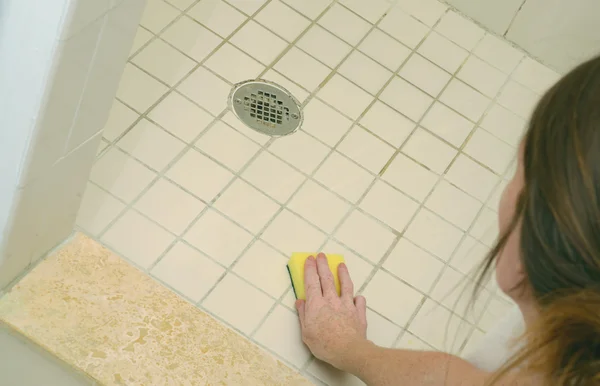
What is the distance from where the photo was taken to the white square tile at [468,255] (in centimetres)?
144

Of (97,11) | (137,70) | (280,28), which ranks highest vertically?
(97,11)

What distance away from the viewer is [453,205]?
1.54 metres

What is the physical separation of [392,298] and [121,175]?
0.62 m

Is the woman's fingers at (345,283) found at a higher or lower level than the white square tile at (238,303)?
higher

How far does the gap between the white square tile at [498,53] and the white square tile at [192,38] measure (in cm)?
80

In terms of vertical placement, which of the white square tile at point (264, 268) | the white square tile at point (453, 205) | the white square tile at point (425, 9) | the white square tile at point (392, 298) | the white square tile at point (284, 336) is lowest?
the white square tile at point (284, 336)

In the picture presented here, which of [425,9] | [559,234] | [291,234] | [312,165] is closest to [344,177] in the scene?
[312,165]

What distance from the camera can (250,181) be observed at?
4.59 ft

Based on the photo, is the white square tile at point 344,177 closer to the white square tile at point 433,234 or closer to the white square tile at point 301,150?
the white square tile at point 301,150

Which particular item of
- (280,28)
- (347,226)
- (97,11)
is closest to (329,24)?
(280,28)

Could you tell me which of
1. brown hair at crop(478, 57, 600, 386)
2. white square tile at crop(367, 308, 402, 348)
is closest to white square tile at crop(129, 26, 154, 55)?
white square tile at crop(367, 308, 402, 348)

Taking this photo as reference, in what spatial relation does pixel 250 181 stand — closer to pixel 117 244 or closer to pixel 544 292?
pixel 117 244

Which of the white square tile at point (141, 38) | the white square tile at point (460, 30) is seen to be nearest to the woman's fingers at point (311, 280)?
the white square tile at point (141, 38)

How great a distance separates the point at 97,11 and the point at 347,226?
0.78 meters
